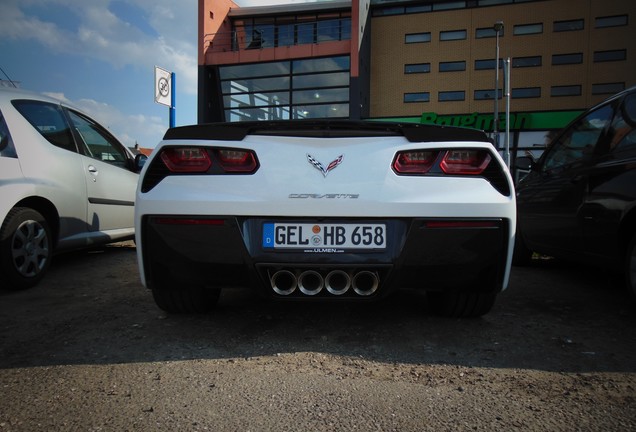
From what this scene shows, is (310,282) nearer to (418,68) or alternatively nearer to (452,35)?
(418,68)

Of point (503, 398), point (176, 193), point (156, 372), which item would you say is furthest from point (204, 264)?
point (503, 398)

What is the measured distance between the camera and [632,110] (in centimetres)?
311

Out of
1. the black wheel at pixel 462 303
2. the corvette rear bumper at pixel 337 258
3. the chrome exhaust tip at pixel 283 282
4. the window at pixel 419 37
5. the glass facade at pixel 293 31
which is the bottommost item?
the black wheel at pixel 462 303

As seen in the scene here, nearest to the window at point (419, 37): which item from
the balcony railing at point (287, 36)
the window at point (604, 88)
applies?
the balcony railing at point (287, 36)

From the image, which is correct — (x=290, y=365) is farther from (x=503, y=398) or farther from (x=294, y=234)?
(x=503, y=398)

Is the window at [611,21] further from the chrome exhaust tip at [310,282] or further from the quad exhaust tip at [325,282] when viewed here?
the chrome exhaust tip at [310,282]

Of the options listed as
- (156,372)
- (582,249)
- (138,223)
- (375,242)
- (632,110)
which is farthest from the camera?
(582,249)

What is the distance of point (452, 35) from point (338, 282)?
104 feet

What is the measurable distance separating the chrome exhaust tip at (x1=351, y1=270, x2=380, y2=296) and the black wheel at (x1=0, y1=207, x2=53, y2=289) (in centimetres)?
267

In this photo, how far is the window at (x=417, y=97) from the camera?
2973 centimetres

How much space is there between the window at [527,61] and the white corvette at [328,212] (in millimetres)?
30814

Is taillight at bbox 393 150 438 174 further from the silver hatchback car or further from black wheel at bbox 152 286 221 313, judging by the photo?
the silver hatchback car

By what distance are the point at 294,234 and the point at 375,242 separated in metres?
0.39

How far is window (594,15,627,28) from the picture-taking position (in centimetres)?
2752
